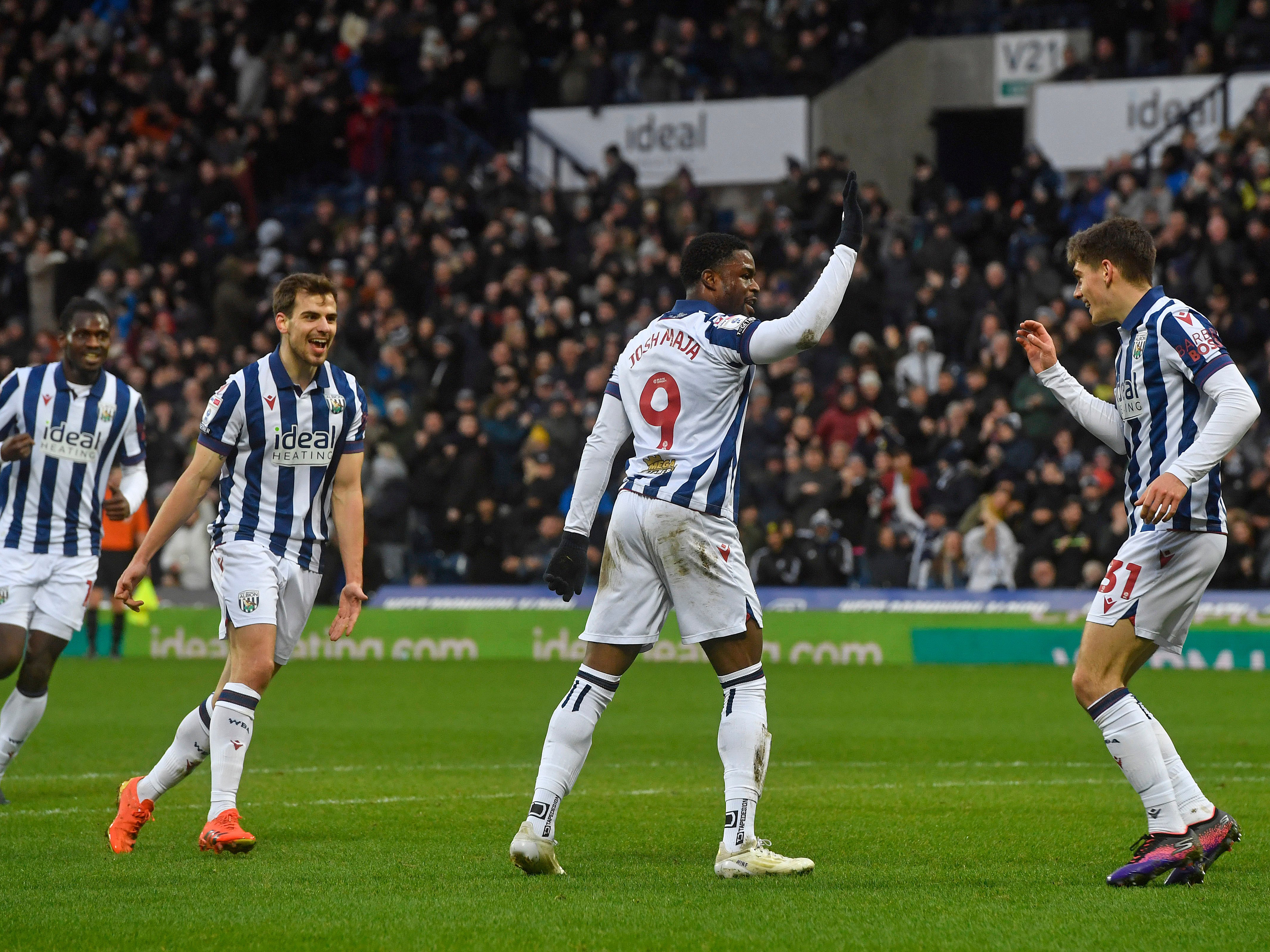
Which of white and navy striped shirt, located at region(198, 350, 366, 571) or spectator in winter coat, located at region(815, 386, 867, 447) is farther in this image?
spectator in winter coat, located at region(815, 386, 867, 447)

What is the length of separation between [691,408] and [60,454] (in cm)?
410

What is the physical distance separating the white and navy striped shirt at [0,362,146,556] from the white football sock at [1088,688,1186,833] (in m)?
5.33

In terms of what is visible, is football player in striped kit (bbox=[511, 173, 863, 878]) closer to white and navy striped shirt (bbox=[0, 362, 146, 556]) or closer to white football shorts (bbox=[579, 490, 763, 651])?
white football shorts (bbox=[579, 490, 763, 651])

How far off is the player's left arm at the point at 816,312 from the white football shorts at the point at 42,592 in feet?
14.2

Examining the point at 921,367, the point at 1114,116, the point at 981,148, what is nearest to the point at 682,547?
the point at 921,367

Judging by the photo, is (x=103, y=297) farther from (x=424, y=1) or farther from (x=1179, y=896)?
(x=1179, y=896)

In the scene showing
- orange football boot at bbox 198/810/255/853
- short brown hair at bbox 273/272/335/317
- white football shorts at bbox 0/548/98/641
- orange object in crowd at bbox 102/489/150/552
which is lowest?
orange object in crowd at bbox 102/489/150/552

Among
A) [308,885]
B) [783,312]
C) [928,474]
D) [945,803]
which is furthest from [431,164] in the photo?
[308,885]

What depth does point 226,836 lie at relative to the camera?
746cm

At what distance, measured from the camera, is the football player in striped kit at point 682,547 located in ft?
23.0

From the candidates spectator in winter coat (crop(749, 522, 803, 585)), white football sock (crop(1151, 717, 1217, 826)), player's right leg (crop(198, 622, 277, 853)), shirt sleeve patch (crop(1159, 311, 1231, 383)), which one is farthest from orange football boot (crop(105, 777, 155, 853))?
spectator in winter coat (crop(749, 522, 803, 585))

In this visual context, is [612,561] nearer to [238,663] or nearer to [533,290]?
[238,663]

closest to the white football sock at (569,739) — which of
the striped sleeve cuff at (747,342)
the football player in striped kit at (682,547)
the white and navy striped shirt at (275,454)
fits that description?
the football player in striped kit at (682,547)

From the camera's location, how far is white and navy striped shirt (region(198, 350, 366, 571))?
Answer: 310 inches
